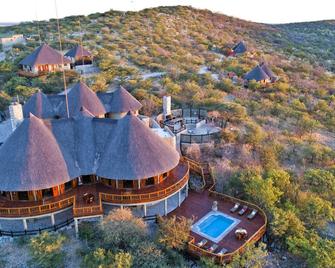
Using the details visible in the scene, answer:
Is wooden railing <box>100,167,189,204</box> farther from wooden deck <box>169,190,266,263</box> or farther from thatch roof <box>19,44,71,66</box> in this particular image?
thatch roof <box>19,44,71,66</box>

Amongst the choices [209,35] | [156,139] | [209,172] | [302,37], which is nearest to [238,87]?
[209,172]

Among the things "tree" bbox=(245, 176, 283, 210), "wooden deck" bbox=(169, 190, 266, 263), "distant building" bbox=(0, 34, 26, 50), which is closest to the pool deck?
"wooden deck" bbox=(169, 190, 266, 263)

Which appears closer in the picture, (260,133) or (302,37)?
(260,133)

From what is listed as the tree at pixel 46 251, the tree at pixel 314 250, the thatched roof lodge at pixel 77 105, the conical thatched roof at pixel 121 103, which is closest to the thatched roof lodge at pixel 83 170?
the tree at pixel 46 251

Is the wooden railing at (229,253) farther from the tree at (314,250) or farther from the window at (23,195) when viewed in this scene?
the window at (23,195)

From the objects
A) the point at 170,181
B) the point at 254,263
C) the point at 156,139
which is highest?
the point at 156,139

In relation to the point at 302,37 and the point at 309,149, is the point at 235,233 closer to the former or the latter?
the point at 309,149

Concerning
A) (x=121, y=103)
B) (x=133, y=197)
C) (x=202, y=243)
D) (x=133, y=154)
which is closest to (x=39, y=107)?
(x=121, y=103)
